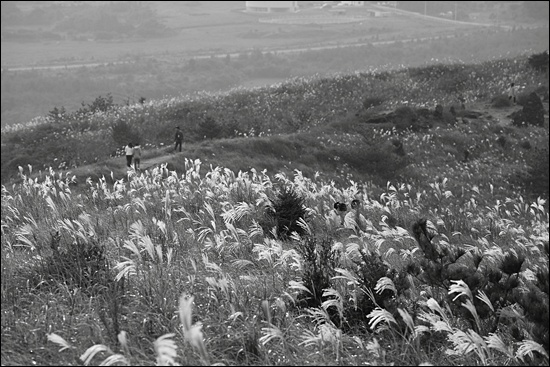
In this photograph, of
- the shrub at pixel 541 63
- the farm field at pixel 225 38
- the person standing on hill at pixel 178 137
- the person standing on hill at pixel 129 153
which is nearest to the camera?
the person standing on hill at pixel 129 153

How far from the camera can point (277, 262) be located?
6785 mm

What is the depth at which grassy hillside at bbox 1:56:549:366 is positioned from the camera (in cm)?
492

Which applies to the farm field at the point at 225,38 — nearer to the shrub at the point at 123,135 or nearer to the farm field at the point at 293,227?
the farm field at the point at 293,227

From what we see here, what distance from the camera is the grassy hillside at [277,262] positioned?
4922 millimetres

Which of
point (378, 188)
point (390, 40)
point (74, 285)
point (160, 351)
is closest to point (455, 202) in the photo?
point (378, 188)

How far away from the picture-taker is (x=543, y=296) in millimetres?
5930

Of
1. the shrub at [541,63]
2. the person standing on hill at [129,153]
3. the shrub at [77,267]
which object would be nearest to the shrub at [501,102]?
the shrub at [541,63]

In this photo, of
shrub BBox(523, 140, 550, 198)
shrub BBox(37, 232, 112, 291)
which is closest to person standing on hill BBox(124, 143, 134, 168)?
shrub BBox(37, 232, 112, 291)

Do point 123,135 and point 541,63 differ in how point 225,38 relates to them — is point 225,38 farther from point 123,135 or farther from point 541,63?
point 123,135

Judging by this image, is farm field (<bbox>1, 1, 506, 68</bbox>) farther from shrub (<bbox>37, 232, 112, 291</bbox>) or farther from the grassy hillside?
shrub (<bbox>37, 232, 112, 291</bbox>)

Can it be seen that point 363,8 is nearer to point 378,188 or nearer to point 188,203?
point 378,188

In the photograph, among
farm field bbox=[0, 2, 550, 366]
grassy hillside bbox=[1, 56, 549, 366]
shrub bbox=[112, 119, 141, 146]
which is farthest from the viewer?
shrub bbox=[112, 119, 141, 146]

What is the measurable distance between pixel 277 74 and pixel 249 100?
50.0 metres

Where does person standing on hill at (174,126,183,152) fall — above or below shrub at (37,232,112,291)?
below
